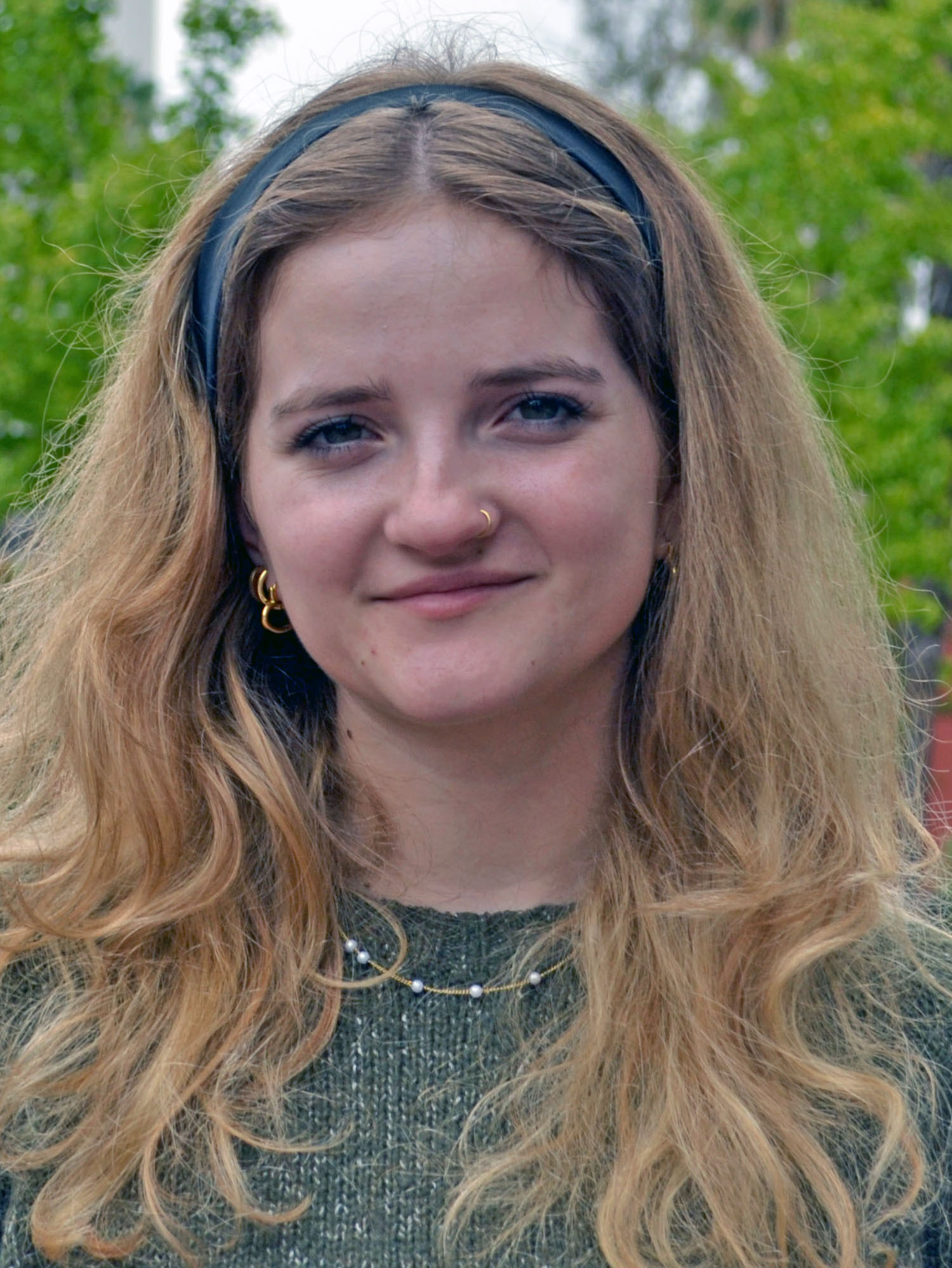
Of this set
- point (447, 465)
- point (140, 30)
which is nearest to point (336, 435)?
point (447, 465)

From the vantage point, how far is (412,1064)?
7.16 ft

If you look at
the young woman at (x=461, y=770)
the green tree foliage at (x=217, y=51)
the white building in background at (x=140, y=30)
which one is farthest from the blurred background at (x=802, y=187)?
the white building in background at (x=140, y=30)

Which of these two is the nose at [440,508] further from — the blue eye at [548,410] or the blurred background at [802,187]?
the blurred background at [802,187]

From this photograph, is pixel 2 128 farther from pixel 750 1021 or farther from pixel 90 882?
pixel 750 1021

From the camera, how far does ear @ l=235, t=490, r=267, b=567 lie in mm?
2330

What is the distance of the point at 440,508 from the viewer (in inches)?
78.2

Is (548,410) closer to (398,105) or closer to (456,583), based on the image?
(456,583)

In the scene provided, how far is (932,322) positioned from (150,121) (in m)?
3.82

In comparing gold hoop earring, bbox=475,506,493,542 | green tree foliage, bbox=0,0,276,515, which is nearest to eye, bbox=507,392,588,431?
gold hoop earring, bbox=475,506,493,542

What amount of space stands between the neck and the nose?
0.33m

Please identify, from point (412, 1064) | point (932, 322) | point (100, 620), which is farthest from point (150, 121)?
point (412, 1064)

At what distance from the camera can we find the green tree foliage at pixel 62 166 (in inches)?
275

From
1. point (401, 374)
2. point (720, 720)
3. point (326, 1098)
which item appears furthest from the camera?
point (720, 720)

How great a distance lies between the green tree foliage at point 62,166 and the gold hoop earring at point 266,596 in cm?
480
